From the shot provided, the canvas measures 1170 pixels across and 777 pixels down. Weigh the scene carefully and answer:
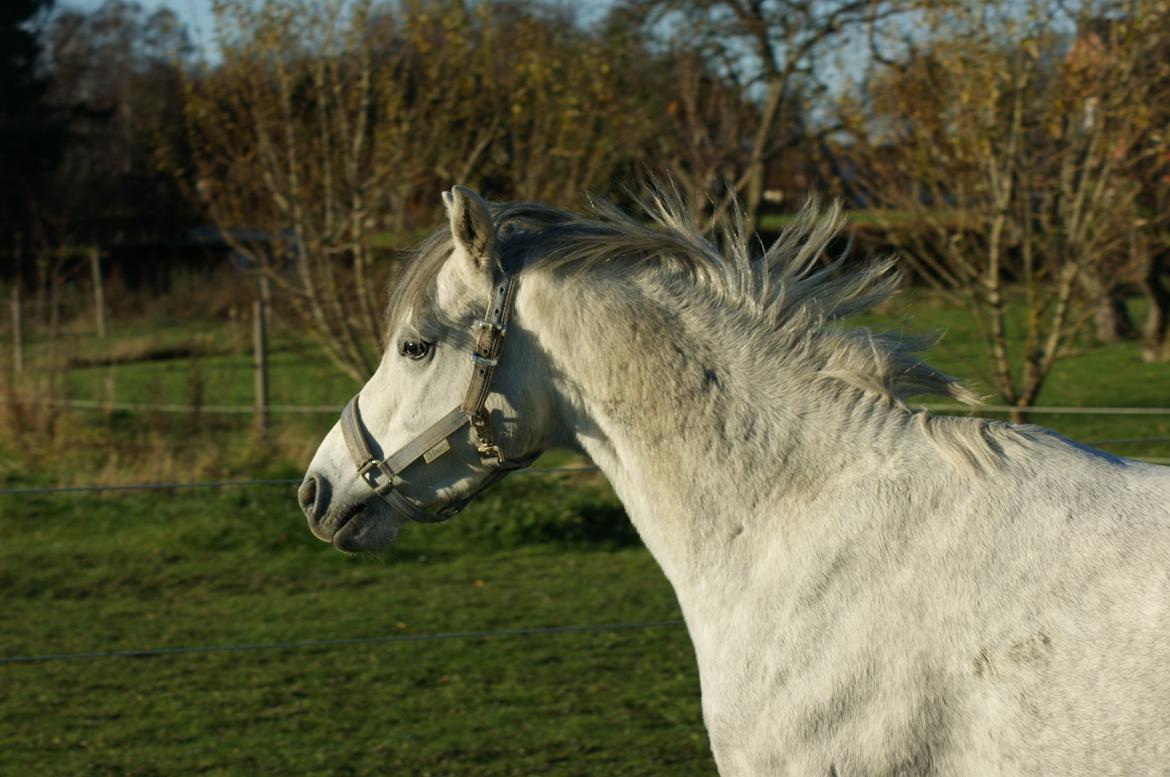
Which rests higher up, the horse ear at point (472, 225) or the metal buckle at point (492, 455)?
the horse ear at point (472, 225)

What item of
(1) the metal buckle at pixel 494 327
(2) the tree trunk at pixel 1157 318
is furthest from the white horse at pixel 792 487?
(2) the tree trunk at pixel 1157 318

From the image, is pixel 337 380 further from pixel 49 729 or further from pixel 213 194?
pixel 49 729

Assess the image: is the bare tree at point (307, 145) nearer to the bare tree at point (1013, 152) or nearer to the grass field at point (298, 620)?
the grass field at point (298, 620)

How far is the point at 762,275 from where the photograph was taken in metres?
2.56

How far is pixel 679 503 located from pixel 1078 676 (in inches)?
32.5

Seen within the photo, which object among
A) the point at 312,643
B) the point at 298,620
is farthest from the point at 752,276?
the point at 298,620

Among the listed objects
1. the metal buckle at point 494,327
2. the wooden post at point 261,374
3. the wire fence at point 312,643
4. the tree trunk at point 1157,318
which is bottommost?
the tree trunk at point 1157,318

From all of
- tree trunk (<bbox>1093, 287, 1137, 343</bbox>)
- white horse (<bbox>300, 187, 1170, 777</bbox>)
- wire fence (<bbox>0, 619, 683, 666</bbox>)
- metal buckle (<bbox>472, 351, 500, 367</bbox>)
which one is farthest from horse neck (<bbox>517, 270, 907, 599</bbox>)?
tree trunk (<bbox>1093, 287, 1137, 343</bbox>)

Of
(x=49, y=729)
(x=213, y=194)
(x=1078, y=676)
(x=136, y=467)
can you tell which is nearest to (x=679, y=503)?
(x=1078, y=676)

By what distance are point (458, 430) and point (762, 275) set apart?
74 cm

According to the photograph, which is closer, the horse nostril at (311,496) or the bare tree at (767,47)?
the horse nostril at (311,496)

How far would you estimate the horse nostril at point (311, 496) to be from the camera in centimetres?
269

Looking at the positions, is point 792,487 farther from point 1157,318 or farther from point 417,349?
point 1157,318

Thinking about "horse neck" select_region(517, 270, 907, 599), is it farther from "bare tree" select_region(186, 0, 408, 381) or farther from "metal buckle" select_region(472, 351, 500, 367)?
"bare tree" select_region(186, 0, 408, 381)
